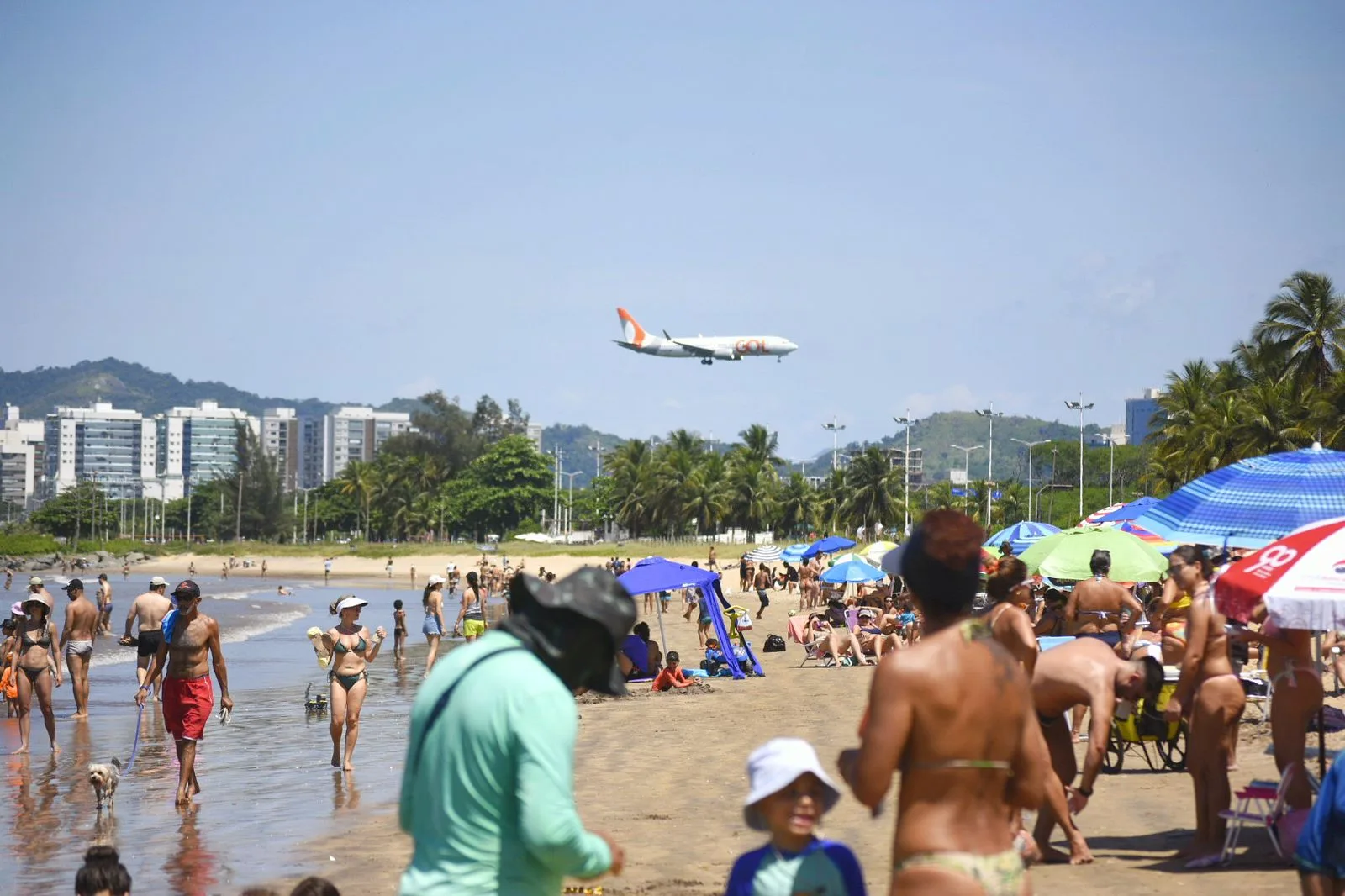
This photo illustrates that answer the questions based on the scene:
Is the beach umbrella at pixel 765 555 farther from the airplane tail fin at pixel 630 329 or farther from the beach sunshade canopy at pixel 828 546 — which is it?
the airplane tail fin at pixel 630 329

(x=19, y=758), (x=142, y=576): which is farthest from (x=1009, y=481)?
(x=19, y=758)

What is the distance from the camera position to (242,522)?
140 m

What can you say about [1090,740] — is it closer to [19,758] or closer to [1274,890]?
[1274,890]

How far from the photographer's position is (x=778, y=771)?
3.31 metres

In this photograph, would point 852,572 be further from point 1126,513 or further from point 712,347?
point 712,347

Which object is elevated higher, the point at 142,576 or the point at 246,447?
the point at 246,447

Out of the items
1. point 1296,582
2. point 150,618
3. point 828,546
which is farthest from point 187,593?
point 828,546

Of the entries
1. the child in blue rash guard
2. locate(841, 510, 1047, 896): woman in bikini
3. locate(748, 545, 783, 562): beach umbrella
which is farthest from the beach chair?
locate(748, 545, 783, 562): beach umbrella

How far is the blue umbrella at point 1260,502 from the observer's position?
30.4 feet

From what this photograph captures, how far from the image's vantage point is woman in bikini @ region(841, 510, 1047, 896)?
127 inches

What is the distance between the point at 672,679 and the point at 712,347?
6509cm

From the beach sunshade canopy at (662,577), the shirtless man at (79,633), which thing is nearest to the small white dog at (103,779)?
the shirtless man at (79,633)

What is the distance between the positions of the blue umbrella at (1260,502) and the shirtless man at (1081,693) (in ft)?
9.90

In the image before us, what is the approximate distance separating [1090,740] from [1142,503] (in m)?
15.8
